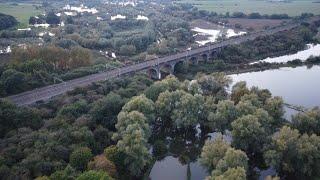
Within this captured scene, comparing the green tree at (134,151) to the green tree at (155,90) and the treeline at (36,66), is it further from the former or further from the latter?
the treeline at (36,66)

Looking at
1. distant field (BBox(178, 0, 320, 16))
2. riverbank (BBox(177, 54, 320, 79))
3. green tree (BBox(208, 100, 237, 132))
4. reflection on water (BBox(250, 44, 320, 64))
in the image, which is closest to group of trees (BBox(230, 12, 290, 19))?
distant field (BBox(178, 0, 320, 16))

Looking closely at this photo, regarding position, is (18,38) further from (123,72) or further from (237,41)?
(237,41)

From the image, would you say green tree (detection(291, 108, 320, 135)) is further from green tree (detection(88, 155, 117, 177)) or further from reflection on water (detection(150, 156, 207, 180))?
green tree (detection(88, 155, 117, 177))

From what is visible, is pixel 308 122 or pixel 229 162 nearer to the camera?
pixel 229 162

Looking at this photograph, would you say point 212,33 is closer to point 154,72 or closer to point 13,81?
point 154,72

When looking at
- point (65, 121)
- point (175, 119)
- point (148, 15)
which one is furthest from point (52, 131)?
point (148, 15)

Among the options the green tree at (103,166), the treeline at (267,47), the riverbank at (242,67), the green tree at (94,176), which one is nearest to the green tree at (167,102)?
the green tree at (103,166)

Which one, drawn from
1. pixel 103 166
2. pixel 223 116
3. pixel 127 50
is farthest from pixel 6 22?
pixel 103 166
